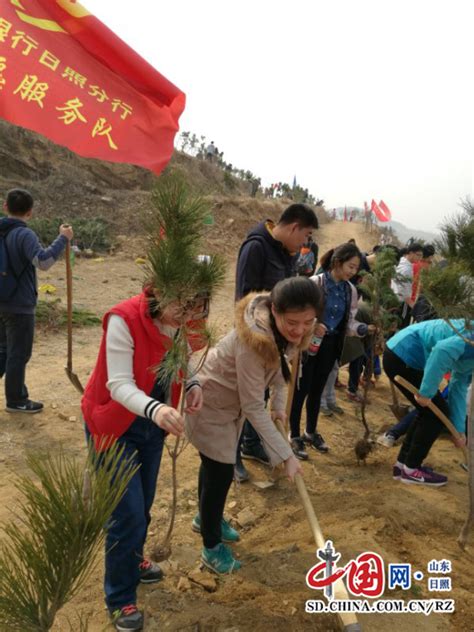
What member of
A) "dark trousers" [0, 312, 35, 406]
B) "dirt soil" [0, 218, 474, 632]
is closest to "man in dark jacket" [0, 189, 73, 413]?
"dark trousers" [0, 312, 35, 406]

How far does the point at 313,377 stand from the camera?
3764 mm

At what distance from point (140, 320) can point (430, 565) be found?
2049 millimetres

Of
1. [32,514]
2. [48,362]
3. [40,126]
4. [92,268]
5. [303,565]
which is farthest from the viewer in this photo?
[92,268]

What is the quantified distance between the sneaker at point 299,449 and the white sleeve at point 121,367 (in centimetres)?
228

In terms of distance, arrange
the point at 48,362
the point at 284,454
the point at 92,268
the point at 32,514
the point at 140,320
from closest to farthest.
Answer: the point at 32,514 < the point at 140,320 < the point at 284,454 < the point at 48,362 < the point at 92,268

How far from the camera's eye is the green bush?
12338 mm

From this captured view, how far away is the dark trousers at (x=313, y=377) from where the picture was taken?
3697 millimetres

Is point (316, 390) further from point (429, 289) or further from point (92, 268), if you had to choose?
point (92, 268)

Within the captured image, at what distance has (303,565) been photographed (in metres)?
2.42

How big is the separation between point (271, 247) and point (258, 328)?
121 cm

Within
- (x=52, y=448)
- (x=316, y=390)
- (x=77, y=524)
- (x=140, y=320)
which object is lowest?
(x=52, y=448)

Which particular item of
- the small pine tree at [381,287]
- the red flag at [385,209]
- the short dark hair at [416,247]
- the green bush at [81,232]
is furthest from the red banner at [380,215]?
the small pine tree at [381,287]

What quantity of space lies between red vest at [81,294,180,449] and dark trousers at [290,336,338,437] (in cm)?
199

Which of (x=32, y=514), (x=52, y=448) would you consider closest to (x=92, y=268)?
(x=52, y=448)
